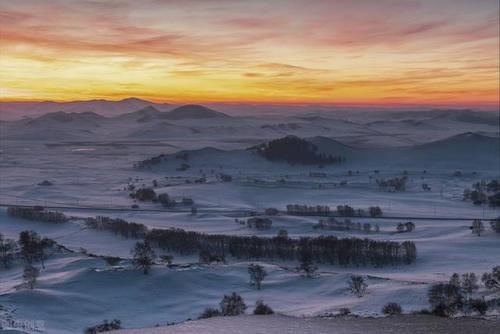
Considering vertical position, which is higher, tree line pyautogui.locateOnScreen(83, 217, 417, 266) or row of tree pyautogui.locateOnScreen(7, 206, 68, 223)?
row of tree pyautogui.locateOnScreen(7, 206, 68, 223)

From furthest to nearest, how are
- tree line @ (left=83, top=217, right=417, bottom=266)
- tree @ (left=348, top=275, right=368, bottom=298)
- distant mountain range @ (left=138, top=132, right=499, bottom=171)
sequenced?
distant mountain range @ (left=138, top=132, right=499, bottom=171) → tree line @ (left=83, top=217, right=417, bottom=266) → tree @ (left=348, top=275, right=368, bottom=298)

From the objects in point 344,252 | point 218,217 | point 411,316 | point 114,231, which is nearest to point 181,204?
point 218,217

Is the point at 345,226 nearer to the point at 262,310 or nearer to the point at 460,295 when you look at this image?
the point at 460,295

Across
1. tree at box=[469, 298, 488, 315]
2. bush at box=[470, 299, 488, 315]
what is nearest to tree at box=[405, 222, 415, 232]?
tree at box=[469, 298, 488, 315]

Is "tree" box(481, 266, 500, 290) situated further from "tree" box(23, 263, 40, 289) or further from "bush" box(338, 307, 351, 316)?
"tree" box(23, 263, 40, 289)

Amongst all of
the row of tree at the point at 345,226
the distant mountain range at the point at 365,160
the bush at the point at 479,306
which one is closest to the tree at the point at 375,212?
the row of tree at the point at 345,226

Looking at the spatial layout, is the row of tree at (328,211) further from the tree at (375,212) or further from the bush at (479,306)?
the bush at (479,306)
